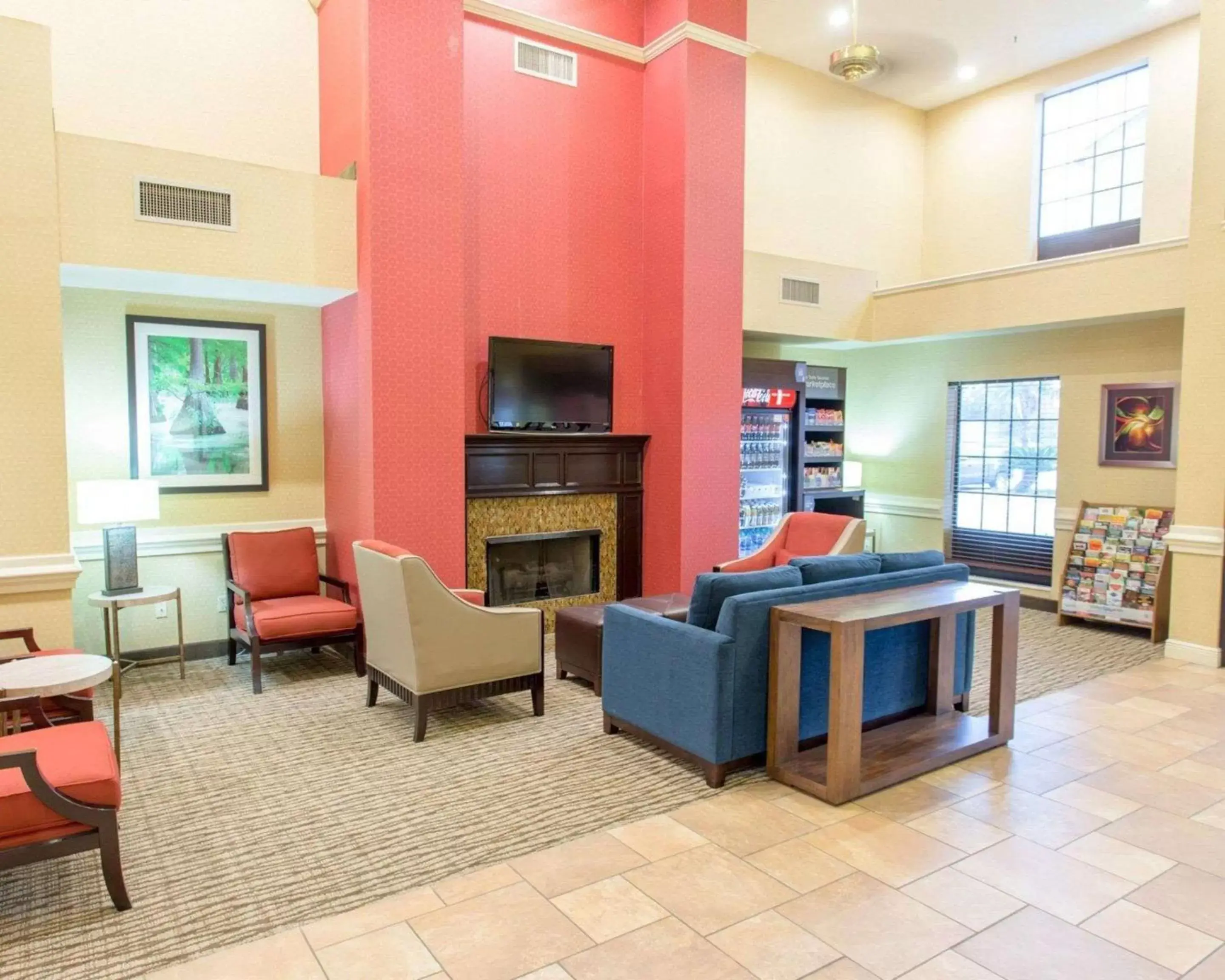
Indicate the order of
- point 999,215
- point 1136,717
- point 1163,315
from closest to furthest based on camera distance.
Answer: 1. point 1136,717
2. point 1163,315
3. point 999,215

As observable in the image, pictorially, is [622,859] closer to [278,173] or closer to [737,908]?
[737,908]

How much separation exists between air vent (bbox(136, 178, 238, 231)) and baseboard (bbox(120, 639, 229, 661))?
9.16 feet

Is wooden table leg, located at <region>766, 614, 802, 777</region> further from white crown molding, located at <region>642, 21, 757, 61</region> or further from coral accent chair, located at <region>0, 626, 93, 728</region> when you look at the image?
white crown molding, located at <region>642, 21, 757, 61</region>

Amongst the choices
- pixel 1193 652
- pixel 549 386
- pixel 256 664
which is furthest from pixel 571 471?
pixel 1193 652

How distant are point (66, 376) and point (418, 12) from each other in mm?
3266

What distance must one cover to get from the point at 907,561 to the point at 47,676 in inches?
158

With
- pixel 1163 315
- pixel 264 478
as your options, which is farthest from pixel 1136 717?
pixel 264 478

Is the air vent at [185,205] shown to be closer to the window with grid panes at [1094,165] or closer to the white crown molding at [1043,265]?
the white crown molding at [1043,265]

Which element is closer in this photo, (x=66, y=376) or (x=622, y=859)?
(x=622, y=859)

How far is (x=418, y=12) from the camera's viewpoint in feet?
17.6

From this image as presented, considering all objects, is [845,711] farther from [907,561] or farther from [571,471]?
[571,471]

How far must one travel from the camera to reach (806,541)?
6535mm

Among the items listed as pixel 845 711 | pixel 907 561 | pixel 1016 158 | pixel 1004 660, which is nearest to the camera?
pixel 845 711

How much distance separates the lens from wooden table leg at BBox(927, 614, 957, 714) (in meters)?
4.46
